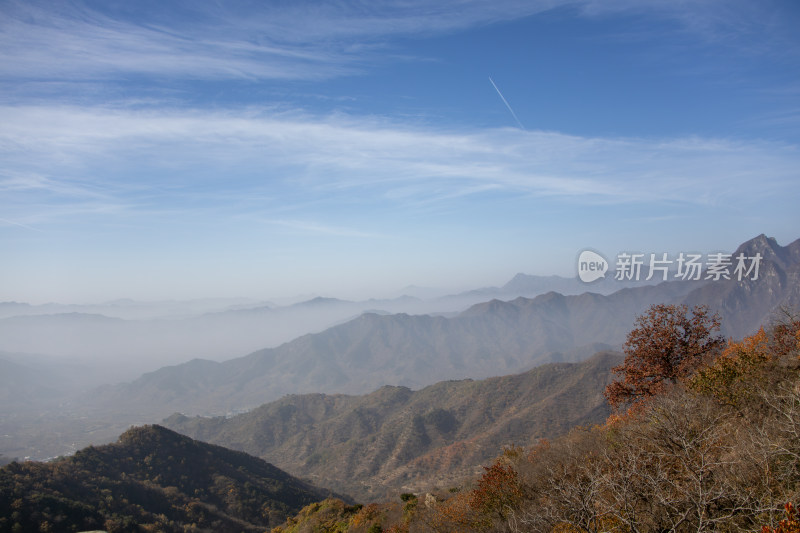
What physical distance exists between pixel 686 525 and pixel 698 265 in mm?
45512

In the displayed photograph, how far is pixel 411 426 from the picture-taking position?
117 meters

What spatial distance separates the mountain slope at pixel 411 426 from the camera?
304 feet

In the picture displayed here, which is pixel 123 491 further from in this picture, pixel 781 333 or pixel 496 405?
pixel 496 405

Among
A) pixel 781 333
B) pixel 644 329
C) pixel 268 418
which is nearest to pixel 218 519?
pixel 644 329

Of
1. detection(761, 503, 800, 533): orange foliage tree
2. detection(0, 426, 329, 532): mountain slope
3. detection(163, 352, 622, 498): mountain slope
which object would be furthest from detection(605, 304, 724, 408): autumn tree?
detection(0, 426, 329, 532): mountain slope

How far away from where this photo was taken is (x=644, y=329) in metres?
25.2

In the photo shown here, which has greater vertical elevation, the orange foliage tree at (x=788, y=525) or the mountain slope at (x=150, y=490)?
the orange foliage tree at (x=788, y=525)

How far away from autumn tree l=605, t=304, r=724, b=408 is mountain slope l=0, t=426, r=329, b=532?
5756cm

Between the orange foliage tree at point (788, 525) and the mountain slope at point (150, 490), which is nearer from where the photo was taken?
the orange foliage tree at point (788, 525)

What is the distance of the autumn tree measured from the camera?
24.2m

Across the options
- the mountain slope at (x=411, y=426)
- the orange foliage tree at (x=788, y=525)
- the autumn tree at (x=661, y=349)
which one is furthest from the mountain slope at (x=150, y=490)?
the orange foliage tree at (x=788, y=525)

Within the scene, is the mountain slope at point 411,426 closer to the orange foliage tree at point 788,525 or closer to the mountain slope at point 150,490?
the mountain slope at point 150,490

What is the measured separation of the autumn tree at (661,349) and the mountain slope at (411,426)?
55992mm

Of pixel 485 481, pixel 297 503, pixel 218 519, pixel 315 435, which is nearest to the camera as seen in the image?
pixel 485 481
